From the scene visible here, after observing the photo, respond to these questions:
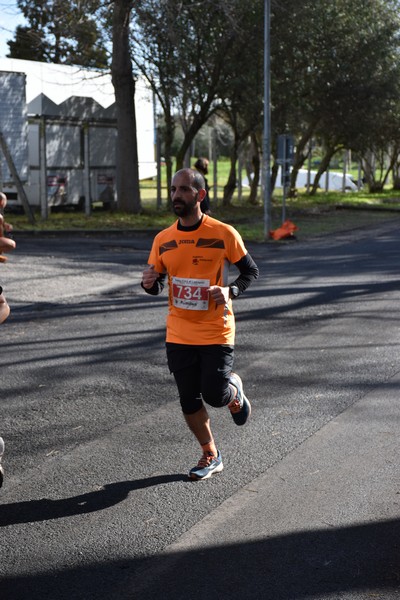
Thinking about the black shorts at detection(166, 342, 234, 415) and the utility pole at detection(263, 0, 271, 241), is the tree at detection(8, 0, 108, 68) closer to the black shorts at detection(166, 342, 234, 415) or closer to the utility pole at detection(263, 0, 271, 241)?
the utility pole at detection(263, 0, 271, 241)

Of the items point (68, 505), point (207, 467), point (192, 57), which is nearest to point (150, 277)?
point (207, 467)

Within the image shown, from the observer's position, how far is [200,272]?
201 inches

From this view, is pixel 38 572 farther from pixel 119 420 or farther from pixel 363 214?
pixel 363 214

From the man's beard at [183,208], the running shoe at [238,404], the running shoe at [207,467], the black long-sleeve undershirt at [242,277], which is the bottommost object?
the running shoe at [207,467]

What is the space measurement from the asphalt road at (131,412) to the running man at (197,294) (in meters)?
0.52

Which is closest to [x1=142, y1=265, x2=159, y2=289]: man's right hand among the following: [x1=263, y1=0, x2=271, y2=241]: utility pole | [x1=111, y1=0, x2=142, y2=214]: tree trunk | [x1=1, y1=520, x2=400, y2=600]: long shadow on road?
[x1=1, y1=520, x2=400, y2=600]: long shadow on road

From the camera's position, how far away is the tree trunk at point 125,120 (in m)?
26.0

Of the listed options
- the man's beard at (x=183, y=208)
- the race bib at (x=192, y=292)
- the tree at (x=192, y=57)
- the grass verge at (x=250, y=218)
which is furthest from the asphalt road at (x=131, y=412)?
the tree at (x=192, y=57)

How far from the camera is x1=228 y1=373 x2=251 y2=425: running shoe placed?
18.0 ft

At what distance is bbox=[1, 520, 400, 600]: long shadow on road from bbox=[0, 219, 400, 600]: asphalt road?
0.04ft

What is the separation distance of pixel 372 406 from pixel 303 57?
29.1 metres

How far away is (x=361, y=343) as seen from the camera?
9234mm

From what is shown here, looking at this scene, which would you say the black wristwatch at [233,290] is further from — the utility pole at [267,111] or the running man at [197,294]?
the utility pole at [267,111]

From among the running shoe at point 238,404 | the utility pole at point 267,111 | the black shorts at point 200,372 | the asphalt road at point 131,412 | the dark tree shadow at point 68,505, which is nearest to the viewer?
the asphalt road at point 131,412
